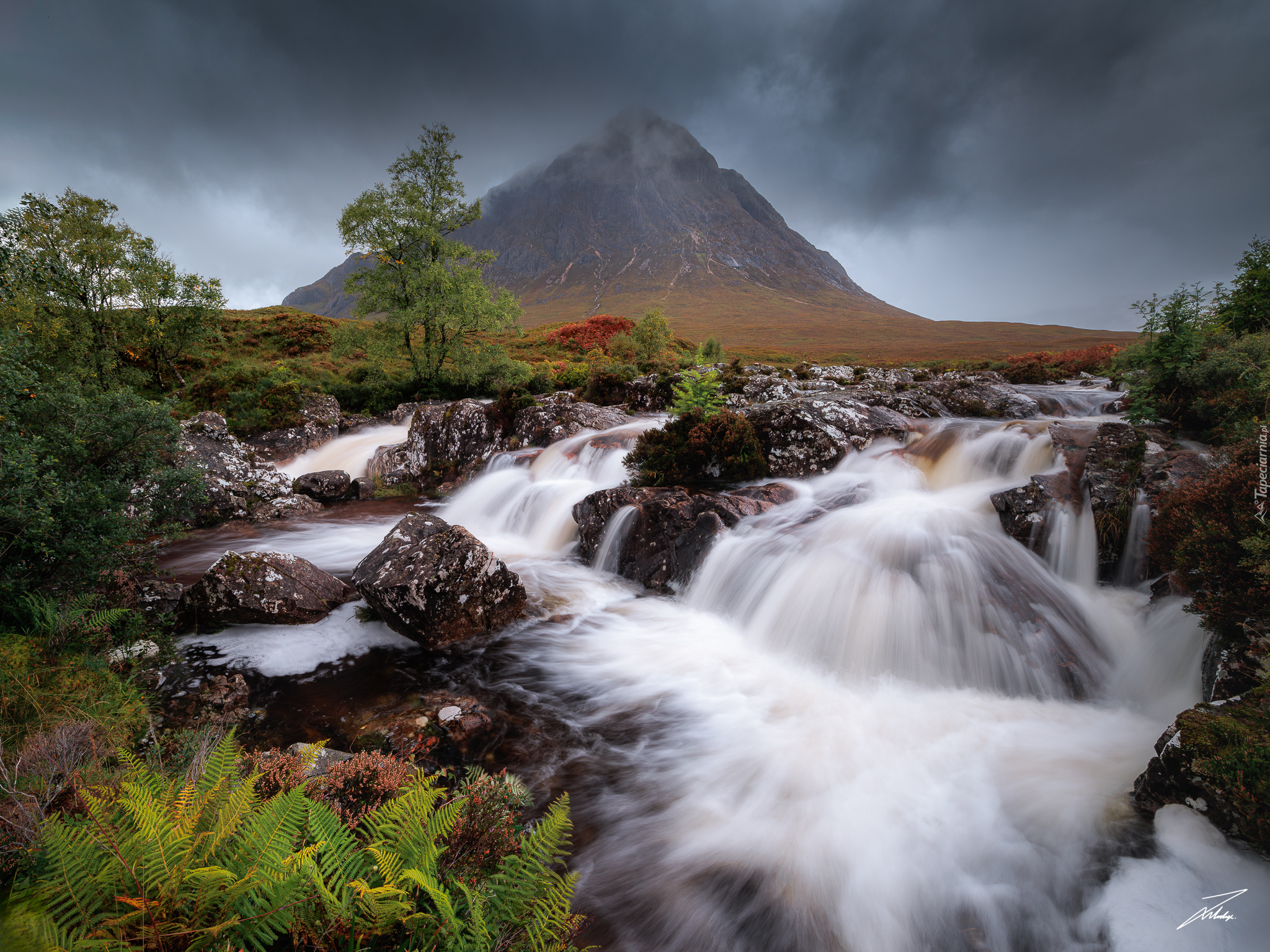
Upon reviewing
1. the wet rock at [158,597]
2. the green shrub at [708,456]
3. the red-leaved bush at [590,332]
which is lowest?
the wet rock at [158,597]

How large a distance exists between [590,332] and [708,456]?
34449 mm

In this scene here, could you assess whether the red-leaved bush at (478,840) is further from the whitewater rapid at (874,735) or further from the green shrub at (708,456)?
the green shrub at (708,456)

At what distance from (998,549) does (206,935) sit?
858 cm

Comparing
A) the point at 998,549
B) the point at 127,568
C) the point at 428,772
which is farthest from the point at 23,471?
the point at 998,549

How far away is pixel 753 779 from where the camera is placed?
15.5 ft

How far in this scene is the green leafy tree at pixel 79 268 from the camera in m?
15.1

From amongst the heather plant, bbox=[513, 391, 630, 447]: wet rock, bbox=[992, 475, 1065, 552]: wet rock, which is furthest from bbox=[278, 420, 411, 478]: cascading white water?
bbox=[992, 475, 1065, 552]: wet rock

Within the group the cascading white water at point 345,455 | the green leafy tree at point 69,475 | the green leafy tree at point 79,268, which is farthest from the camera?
the cascading white water at point 345,455

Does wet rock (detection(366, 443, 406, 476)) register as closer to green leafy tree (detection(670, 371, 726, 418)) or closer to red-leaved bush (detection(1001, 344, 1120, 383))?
green leafy tree (detection(670, 371, 726, 418))

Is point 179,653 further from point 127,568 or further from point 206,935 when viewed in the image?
point 206,935

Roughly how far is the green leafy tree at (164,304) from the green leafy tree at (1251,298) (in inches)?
1131

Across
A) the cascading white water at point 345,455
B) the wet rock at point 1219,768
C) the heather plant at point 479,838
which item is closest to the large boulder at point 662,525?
the wet rock at point 1219,768

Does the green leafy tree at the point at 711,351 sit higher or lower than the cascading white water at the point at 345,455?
higher

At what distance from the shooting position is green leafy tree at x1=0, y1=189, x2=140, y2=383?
→ 15.1 metres
